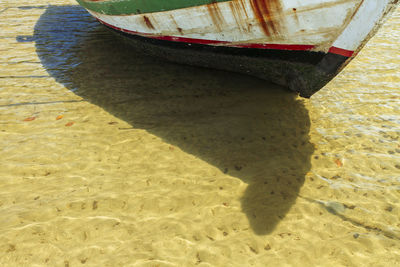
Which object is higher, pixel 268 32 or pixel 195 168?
pixel 268 32

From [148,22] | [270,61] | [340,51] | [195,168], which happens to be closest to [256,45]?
[270,61]

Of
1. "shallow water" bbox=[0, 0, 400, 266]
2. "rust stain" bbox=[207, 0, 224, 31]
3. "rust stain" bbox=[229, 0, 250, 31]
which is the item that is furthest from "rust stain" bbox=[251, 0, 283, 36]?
"shallow water" bbox=[0, 0, 400, 266]

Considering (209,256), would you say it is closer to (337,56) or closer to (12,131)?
(337,56)

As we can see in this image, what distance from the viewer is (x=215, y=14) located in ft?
11.6

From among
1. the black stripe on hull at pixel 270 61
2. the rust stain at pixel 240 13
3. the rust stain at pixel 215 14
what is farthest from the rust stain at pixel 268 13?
the rust stain at pixel 215 14

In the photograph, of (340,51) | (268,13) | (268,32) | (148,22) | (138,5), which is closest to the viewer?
(340,51)

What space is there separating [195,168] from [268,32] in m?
1.68

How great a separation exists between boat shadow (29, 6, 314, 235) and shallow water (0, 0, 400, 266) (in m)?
0.02

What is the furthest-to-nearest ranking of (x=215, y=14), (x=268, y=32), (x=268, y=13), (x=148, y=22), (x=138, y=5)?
1. (x=148, y=22)
2. (x=138, y=5)
3. (x=215, y=14)
4. (x=268, y=32)
5. (x=268, y=13)

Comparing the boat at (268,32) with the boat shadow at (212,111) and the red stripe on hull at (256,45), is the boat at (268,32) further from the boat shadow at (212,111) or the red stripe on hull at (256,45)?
the boat shadow at (212,111)

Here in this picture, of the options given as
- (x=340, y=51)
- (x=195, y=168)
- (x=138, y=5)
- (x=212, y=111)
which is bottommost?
(x=212, y=111)

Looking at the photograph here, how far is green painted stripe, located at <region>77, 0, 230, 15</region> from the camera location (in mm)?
3728

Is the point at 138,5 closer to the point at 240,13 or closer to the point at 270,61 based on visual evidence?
the point at 240,13

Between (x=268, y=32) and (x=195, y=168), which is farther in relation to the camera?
(x=268, y=32)
